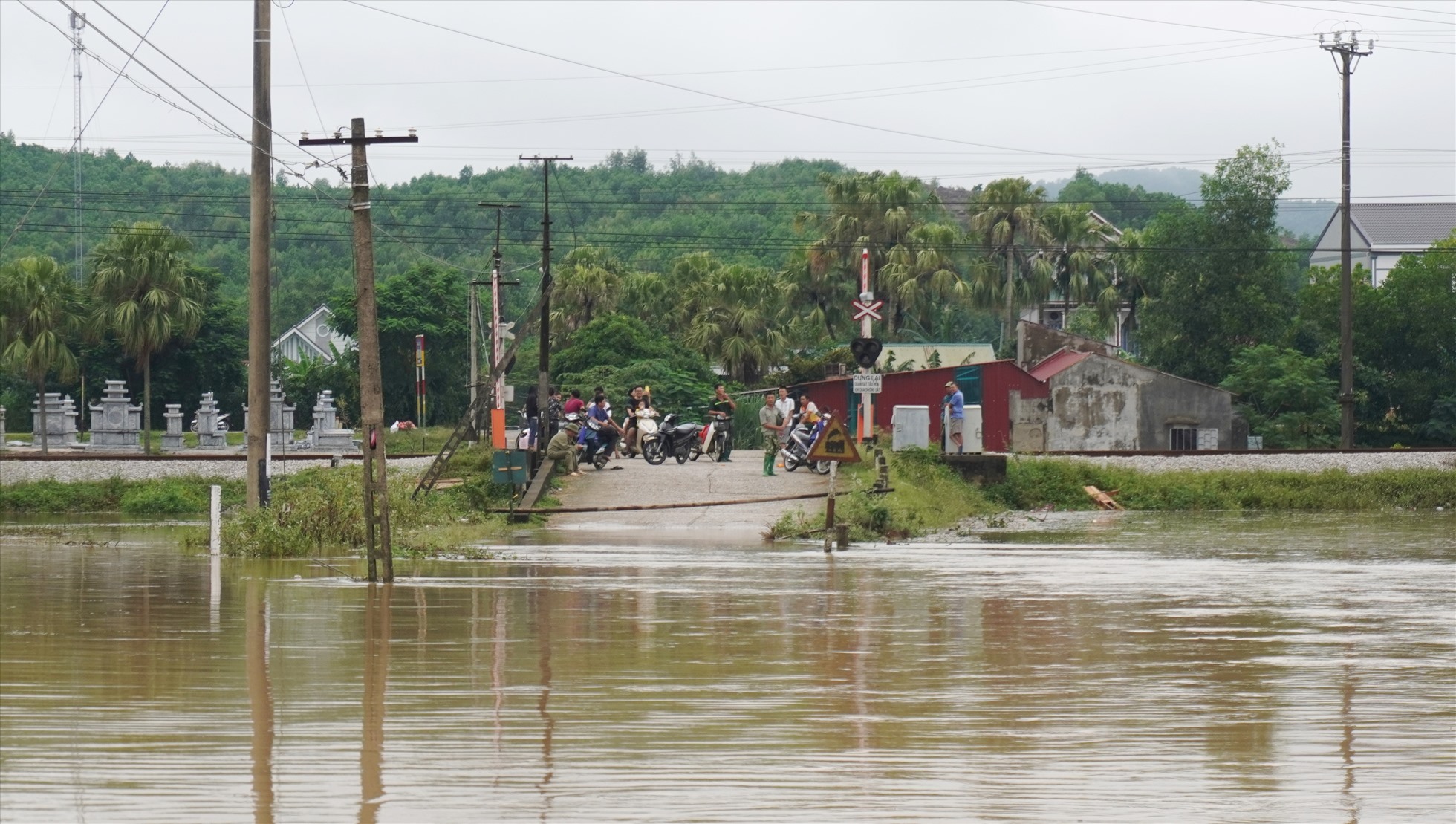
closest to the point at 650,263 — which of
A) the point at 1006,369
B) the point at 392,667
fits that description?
the point at 1006,369

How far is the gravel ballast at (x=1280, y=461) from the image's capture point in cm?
4203

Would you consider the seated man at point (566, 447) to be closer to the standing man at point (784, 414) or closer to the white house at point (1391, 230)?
the standing man at point (784, 414)

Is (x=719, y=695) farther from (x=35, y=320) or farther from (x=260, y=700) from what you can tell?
(x=35, y=320)

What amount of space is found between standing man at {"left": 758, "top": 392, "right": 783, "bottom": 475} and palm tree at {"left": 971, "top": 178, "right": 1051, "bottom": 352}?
43.2m

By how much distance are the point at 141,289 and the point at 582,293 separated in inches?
700

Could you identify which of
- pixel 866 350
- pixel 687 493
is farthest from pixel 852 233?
pixel 866 350

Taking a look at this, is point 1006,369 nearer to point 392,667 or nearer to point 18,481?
point 18,481

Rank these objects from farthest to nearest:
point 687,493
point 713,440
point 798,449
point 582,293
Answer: point 582,293 → point 713,440 → point 798,449 → point 687,493

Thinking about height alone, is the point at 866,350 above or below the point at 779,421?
above

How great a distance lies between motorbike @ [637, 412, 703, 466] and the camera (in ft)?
120

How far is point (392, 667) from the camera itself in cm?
1240

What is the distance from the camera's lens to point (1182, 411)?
53781mm

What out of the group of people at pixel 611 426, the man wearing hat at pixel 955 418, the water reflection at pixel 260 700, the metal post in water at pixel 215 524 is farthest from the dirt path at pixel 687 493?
the water reflection at pixel 260 700

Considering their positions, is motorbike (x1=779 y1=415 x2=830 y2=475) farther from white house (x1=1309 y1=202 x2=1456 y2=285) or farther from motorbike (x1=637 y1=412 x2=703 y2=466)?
white house (x1=1309 y1=202 x2=1456 y2=285)
